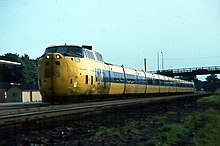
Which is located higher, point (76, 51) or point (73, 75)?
point (76, 51)

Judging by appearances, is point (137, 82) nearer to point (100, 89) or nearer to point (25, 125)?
point (100, 89)

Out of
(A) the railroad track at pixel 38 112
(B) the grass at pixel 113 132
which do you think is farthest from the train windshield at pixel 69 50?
(B) the grass at pixel 113 132

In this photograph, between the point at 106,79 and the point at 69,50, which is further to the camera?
the point at 106,79

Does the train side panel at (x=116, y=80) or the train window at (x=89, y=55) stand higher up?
the train window at (x=89, y=55)

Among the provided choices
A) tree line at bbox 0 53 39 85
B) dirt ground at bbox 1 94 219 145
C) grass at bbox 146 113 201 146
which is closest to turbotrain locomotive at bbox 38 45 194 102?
dirt ground at bbox 1 94 219 145

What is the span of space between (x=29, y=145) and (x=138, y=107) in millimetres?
12319

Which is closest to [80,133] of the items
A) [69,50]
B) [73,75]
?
[73,75]

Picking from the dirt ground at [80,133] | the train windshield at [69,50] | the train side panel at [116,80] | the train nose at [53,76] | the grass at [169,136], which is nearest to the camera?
the dirt ground at [80,133]

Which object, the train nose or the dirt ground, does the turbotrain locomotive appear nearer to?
the train nose

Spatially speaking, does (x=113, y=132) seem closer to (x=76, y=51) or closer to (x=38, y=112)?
(x=38, y=112)

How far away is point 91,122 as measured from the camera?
11016 mm

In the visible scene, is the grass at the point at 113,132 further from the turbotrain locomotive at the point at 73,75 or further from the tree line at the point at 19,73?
the tree line at the point at 19,73

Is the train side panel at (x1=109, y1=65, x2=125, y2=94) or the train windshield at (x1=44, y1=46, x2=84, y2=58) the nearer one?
the train windshield at (x1=44, y1=46, x2=84, y2=58)

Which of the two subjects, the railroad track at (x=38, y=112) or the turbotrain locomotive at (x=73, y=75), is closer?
the railroad track at (x=38, y=112)
